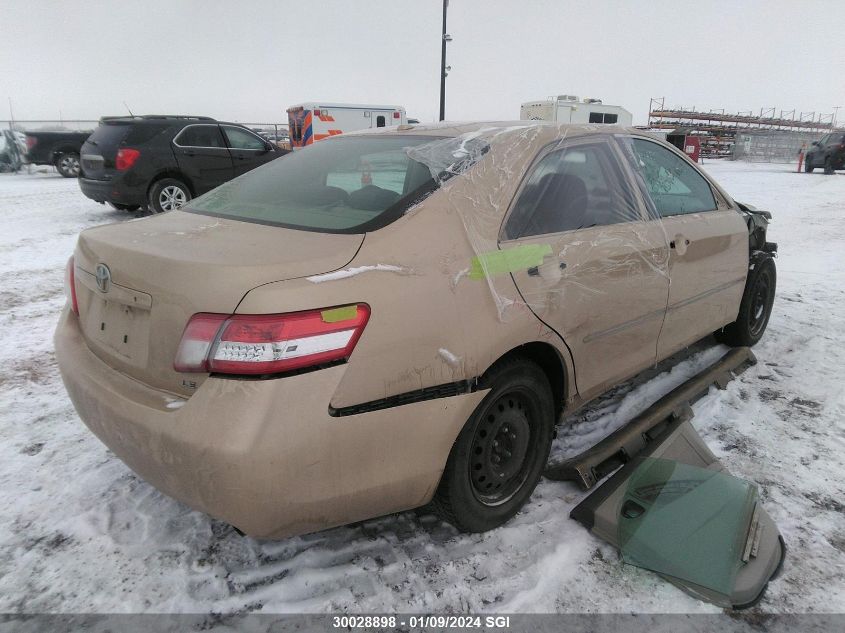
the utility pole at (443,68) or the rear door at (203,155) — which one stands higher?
the utility pole at (443,68)

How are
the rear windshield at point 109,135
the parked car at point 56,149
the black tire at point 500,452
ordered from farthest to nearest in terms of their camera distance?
1. the parked car at point 56,149
2. the rear windshield at point 109,135
3. the black tire at point 500,452

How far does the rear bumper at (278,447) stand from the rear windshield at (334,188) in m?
0.67

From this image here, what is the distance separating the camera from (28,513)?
243cm

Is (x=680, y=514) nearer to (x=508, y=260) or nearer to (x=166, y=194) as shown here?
(x=508, y=260)

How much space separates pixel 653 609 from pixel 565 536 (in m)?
0.43

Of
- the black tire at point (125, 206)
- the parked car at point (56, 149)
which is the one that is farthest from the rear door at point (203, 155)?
the parked car at point (56, 149)

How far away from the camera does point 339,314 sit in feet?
5.74

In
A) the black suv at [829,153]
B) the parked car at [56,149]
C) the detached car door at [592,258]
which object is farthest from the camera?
the black suv at [829,153]

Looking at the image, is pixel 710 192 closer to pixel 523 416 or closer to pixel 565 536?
pixel 523 416

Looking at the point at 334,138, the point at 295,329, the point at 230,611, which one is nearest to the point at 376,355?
the point at 295,329

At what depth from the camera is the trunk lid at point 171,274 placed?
5.76 feet

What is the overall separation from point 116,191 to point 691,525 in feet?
30.5

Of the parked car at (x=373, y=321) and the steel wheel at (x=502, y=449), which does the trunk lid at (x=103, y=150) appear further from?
the steel wheel at (x=502, y=449)

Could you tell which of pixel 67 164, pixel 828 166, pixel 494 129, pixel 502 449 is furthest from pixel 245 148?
pixel 828 166
